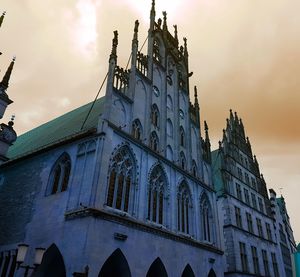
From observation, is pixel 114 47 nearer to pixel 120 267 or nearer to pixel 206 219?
pixel 120 267

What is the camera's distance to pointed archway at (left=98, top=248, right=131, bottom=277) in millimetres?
15500

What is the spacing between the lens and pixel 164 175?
2123 cm

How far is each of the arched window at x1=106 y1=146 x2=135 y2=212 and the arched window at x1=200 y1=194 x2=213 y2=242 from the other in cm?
898

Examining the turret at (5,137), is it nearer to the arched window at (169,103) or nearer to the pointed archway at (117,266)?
the pointed archway at (117,266)

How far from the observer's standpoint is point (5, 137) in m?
23.9

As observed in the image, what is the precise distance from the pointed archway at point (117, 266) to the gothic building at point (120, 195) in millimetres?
57

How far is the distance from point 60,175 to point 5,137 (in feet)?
29.0

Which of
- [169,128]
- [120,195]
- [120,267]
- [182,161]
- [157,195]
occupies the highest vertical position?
[169,128]

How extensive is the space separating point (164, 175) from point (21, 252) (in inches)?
449

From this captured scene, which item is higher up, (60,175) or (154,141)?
(154,141)

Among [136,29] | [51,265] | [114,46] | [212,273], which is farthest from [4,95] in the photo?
[212,273]

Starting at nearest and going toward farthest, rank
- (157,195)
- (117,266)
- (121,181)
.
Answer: (117,266), (121,181), (157,195)

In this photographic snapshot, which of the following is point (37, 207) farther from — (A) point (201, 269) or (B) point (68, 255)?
(A) point (201, 269)

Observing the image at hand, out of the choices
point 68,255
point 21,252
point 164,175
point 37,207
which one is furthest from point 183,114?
point 21,252
